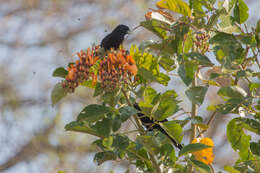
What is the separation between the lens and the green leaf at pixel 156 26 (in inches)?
39.8

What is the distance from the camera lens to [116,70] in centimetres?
90

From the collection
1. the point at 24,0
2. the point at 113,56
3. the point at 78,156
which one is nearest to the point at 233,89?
the point at 113,56

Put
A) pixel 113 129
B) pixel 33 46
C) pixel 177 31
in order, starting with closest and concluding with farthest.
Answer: pixel 113 129 < pixel 177 31 < pixel 33 46

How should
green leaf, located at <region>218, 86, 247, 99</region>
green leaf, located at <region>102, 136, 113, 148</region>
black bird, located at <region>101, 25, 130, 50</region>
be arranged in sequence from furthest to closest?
black bird, located at <region>101, 25, 130, 50</region>
green leaf, located at <region>218, 86, 247, 99</region>
green leaf, located at <region>102, 136, 113, 148</region>

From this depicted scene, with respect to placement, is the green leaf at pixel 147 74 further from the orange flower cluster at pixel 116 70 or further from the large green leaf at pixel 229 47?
the large green leaf at pixel 229 47

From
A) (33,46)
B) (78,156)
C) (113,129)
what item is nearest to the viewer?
(113,129)

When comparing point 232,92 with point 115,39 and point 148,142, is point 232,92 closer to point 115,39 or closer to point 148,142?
point 148,142

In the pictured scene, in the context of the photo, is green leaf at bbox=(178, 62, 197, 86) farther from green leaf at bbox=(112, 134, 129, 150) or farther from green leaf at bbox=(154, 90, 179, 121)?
green leaf at bbox=(112, 134, 129, 150)

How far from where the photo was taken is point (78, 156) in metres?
4.49

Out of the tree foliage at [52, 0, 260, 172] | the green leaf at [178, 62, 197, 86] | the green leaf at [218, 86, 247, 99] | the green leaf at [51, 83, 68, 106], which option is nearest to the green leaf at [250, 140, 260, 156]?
the tree foliage at [52, 0, 260, 172]

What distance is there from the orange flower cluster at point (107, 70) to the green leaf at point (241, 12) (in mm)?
312

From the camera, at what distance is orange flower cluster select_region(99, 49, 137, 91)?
883mm

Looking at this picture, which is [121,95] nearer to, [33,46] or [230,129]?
[230,129]

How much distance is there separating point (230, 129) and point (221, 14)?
12.1 inches
